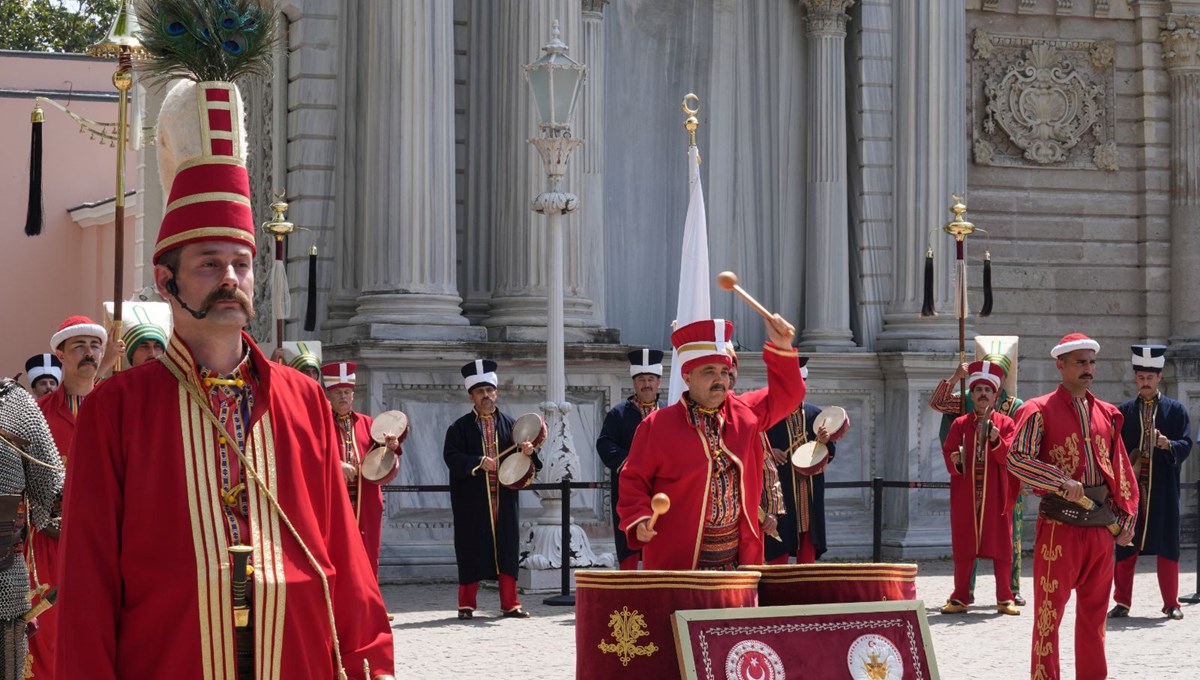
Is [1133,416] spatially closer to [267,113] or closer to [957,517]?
[957,517]

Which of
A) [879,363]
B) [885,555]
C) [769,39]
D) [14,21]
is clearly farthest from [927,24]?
[14,21]

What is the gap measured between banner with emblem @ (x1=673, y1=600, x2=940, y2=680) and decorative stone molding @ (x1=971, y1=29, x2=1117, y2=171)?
14631mm

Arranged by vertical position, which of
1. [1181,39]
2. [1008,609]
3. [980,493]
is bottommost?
[1008,609]

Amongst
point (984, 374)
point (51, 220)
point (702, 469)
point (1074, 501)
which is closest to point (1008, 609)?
point (984, 374)

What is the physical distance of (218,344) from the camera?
461 cm

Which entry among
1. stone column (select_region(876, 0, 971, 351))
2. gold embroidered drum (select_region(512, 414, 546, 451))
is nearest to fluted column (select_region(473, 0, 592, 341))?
gold embroidered drum (select_region(512, 414, 546, 451))

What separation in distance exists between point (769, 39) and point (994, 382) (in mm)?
5994

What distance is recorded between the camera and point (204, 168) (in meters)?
4.69

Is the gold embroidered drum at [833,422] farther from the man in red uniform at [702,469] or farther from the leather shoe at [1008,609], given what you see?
the man in red uniform at [702,469]

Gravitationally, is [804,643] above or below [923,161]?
below

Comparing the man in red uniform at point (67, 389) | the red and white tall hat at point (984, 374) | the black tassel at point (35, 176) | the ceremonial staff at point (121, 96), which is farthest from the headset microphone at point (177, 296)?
the red and white tall hat at point (984, 374)

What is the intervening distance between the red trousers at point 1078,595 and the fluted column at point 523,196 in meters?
7.80

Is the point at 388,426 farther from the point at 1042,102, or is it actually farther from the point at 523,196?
the point at 1042,102

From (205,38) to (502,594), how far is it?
9.86 meters
